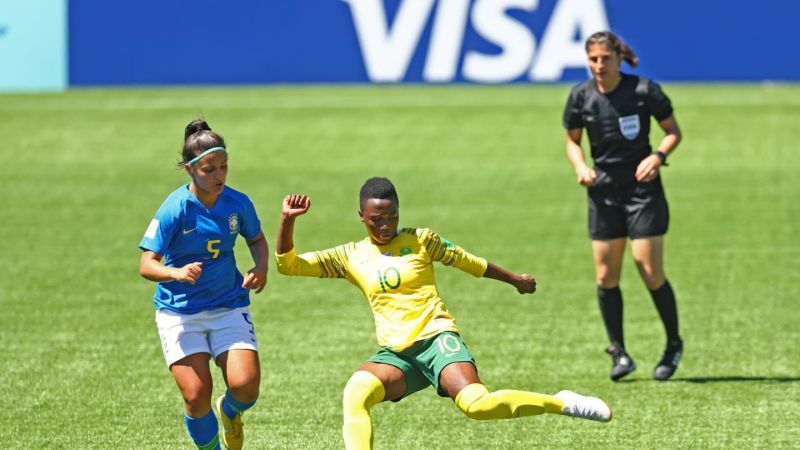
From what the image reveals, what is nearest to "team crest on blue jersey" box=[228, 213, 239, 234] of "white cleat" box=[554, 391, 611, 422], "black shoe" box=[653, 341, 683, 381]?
"white cleat" box=[554, 391, 611, 422]

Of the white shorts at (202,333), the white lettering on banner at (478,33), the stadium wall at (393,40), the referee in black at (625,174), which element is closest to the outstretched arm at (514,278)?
the white shorts at (202,333)

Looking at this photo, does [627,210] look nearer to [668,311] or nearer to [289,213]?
[668,311]

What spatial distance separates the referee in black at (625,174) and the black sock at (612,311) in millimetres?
94

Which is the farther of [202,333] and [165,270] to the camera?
[202,333]

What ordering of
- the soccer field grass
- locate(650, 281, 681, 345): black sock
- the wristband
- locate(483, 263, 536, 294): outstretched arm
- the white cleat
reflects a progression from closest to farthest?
the white cleat < locate(483, 263, 536, 294): outstretched arm < the soccer field grass < the wristband < locate(650, 281, 681, 345): black sock

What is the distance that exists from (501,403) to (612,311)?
317cm

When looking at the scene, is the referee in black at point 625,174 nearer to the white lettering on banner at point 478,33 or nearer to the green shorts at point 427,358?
the green shorts at point 427,358

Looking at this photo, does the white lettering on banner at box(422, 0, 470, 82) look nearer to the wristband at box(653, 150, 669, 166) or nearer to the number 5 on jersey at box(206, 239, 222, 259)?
the wristband at box(653, 150, 669, 166)

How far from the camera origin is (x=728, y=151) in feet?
65.9

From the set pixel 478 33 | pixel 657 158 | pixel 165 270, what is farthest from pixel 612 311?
pixel 478 33

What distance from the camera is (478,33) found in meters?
23.2

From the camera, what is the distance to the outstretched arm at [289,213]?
6676mm

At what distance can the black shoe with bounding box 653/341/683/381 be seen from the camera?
9336 mm

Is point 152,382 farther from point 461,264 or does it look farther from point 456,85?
point 456,85
